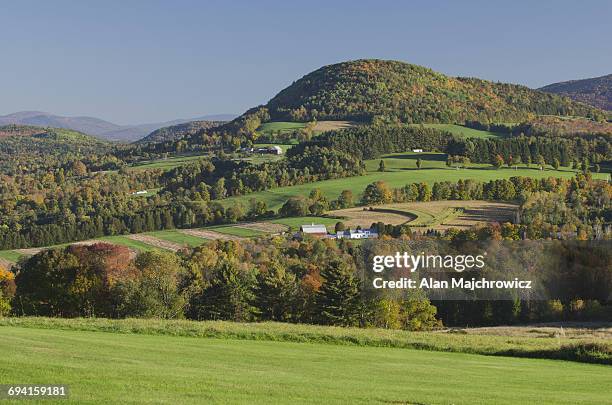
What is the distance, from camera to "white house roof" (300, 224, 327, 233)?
8981cm

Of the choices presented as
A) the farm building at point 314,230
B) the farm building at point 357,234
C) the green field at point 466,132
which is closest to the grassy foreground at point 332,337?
the farm building at point 357,234

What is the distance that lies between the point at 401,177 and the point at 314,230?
3449cm

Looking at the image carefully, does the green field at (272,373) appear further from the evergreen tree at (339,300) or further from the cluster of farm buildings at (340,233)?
the cluster of farm buildings at (340,233)

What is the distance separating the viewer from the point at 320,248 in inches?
3066

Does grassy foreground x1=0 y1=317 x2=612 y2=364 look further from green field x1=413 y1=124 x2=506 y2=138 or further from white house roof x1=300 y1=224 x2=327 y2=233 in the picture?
green field x1=413 y1=124 x2=506 y2=138

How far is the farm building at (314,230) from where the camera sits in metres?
88.6

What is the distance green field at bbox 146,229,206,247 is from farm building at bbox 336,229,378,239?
2022 cm

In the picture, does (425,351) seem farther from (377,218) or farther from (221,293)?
(377,218)

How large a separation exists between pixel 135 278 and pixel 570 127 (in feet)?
516

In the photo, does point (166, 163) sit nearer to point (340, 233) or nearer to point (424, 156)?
point (424, 156)

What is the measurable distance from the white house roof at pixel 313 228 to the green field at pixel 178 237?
14.7 meters

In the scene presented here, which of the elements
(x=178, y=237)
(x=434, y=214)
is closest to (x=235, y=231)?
(x=178, y=237)

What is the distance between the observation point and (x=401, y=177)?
4685 inches

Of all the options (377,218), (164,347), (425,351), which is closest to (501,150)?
(377,218)
